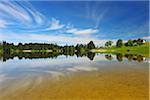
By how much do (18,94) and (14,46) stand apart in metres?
92.2

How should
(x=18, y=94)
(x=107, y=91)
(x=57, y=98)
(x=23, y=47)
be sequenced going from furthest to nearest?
(x=23, y=47)
(x=107, y=91)
(x=18, y=94)
(x=57, y=98)

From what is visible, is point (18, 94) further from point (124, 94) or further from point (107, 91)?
point (124, 94)

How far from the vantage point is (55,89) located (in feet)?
32.6

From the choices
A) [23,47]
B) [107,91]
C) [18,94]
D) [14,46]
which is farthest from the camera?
[23,47]

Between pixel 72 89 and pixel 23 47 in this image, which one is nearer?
pixel 72 89

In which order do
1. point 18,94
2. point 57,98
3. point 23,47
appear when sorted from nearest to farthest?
point 57,98 → point 18,94 → point 23,47

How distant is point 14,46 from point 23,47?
945 cm

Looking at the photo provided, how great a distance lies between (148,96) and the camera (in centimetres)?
873

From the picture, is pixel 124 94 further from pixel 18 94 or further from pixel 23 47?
pixel 23 47

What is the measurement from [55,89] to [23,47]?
3940 inches

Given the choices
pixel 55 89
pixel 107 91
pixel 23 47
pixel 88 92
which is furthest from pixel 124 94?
pixel 23 47

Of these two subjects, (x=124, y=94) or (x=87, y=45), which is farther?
(x=87, y=45)

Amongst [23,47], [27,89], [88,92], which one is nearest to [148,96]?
[88,92]

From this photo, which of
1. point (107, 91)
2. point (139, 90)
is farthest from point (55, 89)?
point (139, 90)
